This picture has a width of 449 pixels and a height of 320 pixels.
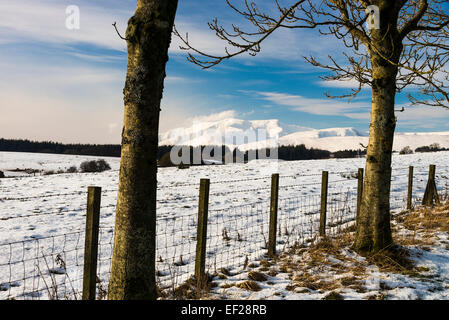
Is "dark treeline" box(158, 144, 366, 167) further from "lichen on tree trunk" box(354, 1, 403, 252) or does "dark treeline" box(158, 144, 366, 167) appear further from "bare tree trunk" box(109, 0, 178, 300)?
"bare tree trunk" box(109, 0, 178, 300)

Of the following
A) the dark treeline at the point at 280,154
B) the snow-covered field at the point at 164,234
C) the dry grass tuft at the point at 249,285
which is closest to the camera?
the dry grass tuft at the point at 249,285

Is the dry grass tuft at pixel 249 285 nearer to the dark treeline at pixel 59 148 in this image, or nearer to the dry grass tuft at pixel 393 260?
the dry grass tuft at pixel 393 260

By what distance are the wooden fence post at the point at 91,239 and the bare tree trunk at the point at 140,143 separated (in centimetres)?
70

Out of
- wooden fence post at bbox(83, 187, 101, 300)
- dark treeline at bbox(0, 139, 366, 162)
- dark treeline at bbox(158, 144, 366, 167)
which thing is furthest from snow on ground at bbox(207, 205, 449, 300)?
dark treeline at bbox(0, 139, 366, 162)

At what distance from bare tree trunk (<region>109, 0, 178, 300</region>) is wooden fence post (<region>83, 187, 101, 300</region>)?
0.70 meters

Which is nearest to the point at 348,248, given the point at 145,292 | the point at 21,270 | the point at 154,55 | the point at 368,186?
the point at 368,186

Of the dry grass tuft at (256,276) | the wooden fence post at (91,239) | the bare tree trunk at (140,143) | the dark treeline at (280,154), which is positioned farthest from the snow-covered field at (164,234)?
the dark treeline at (280,154)

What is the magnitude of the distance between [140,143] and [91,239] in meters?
1.49

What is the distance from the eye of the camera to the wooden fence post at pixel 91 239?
137 inches

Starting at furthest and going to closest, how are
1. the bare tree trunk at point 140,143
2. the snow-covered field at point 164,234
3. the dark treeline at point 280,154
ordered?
the dark treeline at point 280,154
the snow-covered field at point 164,234
the bare tree trunk at point 140,143

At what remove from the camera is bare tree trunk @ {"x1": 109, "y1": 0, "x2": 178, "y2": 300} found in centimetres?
277

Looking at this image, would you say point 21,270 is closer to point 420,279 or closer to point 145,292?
point 145,292

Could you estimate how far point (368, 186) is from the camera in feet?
17.1

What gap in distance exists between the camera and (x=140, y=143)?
2.79 meters
